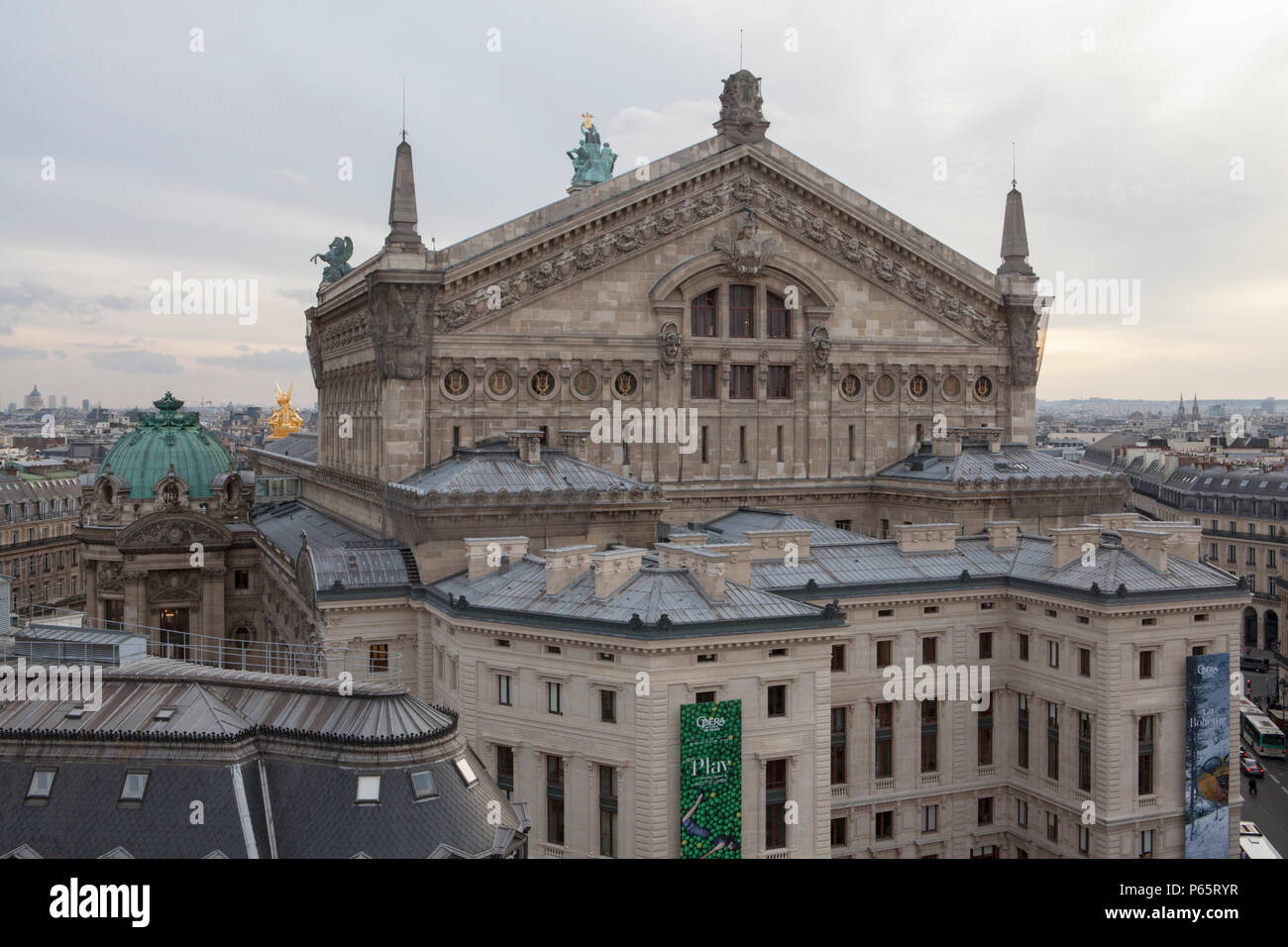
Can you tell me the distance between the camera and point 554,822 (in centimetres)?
4681

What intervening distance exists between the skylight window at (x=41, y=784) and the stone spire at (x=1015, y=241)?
60.2 meters

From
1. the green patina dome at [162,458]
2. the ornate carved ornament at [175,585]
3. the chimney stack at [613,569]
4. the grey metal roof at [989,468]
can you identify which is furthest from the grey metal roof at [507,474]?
the green patina dome at [162,458]

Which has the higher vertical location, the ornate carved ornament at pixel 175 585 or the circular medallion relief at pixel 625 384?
the circular medallion relief at pixel 625 384

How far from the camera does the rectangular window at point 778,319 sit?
233ft

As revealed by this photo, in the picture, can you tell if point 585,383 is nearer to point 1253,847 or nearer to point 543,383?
point 543,383

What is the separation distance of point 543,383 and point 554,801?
83.6 ft

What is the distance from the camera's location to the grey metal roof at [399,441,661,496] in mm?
58625

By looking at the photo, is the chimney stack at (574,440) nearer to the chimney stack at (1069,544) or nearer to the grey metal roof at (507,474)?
the grey metal roof at (507,474)

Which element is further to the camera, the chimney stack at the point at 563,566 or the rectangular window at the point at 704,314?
the rectangular window at the point at 704,314

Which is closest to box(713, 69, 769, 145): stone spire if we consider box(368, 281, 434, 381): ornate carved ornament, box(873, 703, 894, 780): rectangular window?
box(368, 281, 434, 381): ornate carved ornament

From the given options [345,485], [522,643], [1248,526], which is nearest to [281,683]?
[522,643]

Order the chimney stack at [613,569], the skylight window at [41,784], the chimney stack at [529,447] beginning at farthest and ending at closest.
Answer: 1. the chimney stack at [529,447]
2. the chimney stack at [613,569]
3. the skylight window at [41,784]

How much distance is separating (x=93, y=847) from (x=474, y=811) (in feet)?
31.5
